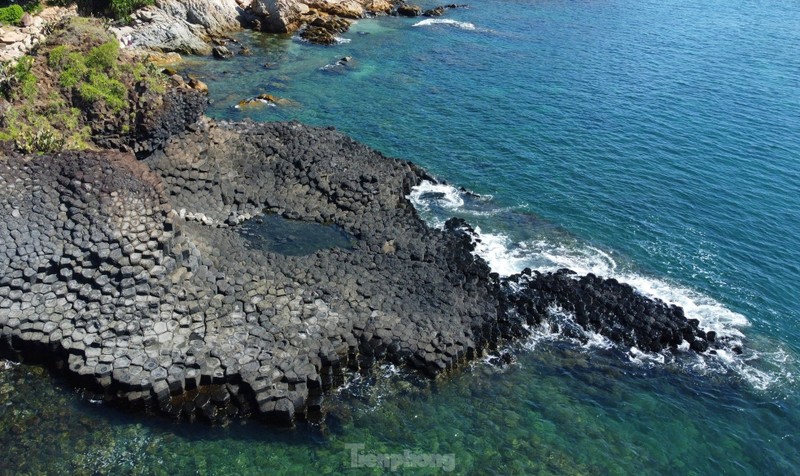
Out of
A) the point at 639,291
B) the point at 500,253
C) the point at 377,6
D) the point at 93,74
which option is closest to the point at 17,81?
the point at 93,74

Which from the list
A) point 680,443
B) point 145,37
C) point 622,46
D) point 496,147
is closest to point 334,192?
point 496,147

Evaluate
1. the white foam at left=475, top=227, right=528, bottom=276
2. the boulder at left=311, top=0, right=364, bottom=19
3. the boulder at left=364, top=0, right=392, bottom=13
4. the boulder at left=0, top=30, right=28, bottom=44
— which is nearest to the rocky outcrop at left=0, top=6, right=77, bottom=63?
the boulder at left=0, top=30, right=28, bottom=44

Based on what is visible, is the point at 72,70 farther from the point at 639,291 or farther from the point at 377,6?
the point at 377,6

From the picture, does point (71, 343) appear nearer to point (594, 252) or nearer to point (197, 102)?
point (197, 102)

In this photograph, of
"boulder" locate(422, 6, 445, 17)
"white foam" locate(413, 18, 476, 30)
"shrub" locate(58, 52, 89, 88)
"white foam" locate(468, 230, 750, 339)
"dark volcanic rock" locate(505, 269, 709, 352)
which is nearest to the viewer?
"dark volcanic rock" locate(505, 269, 709, 352)

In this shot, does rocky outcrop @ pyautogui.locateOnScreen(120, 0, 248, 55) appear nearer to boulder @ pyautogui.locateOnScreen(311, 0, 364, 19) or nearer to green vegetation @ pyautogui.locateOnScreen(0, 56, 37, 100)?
boulder @ pyautogui.locateOnScreen(311, 0, 364, 19)

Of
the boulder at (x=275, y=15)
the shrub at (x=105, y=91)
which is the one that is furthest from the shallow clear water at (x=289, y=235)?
the boulder at (x=275, y=15)
